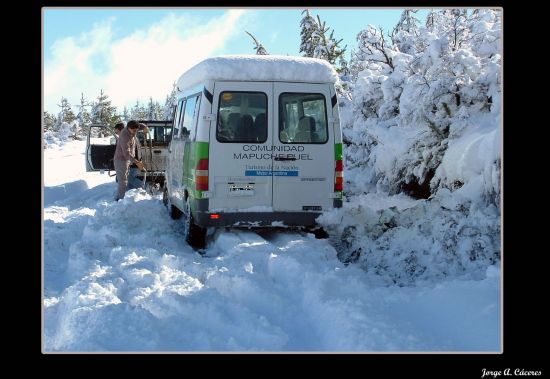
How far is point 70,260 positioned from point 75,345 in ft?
10.0

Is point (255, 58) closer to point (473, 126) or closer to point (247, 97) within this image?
point (247, 97)

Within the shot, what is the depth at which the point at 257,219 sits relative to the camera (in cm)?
851

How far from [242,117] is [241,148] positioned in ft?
1.48

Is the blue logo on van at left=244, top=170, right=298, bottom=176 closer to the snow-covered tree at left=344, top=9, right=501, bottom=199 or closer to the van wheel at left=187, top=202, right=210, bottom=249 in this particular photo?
the van wheel at left=187, top=202, right=210, bottom=249

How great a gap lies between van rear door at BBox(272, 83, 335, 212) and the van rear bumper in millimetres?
103

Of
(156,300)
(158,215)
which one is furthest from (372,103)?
(156,300)

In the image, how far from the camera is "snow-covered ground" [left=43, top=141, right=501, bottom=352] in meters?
4.73

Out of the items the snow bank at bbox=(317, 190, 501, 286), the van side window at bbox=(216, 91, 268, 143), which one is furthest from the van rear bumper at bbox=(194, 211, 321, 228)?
the van side window at bbox=(216, 91, 268, 143)

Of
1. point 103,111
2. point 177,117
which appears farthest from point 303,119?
point 103,111

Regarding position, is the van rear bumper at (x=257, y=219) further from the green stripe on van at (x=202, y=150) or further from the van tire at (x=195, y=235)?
the green stripe on van at (x=202, y=150)

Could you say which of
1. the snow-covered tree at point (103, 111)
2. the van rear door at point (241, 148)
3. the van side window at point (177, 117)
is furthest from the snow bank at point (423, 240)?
the snow-covered tree at point (103, 111)

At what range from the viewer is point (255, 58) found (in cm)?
838

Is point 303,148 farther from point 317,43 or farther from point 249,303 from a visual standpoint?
point 317,43

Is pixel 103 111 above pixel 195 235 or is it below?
above
